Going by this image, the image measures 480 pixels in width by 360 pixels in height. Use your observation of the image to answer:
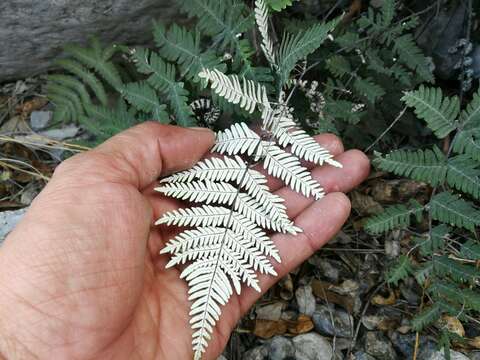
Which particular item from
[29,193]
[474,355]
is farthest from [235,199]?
[29,193]

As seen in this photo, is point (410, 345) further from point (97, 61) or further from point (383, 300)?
point (97, 61)

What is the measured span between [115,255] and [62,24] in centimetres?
207

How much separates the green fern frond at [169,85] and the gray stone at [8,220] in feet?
4.64

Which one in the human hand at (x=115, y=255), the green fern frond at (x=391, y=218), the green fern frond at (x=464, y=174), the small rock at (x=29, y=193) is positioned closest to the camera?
the human hand at (x=115, y=255)

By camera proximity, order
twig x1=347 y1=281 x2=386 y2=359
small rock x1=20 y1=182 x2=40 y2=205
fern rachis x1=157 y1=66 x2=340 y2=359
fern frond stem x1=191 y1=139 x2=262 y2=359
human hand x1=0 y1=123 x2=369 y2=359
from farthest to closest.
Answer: small rock x1=20 y1=182 x2=40 y2=205 → twig x1=347 y1=281 x2=386 y2=359 → fern rachis x1=157 y1=66 x2=340 y2=359 → fern frond stem x1=191 y1=139 x2=262 y2=359 → human hand x1=0 y1=123 x2=369 y2=359

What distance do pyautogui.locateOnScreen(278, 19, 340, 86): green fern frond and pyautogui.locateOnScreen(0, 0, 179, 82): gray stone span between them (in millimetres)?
1302

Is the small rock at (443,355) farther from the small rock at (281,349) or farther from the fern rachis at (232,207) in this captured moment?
the fern rachis at (232,207)

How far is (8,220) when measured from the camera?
3.49 m

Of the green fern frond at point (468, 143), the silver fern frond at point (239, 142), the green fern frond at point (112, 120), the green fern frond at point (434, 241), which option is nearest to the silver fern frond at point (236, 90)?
the silver fern frond at point (239, 142)

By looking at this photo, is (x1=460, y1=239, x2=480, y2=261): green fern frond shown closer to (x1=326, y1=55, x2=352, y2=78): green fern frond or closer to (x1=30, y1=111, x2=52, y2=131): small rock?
(x1=326, y1=55, x2=352, y2=78): green fern frond

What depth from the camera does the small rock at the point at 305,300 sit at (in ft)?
10.8

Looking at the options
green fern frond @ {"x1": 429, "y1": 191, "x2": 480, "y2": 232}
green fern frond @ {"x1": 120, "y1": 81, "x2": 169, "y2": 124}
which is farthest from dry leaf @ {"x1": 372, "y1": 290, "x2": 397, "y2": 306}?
green fern frond @ {"x1": 120, "y1": 81, "x2": 169, "y2": 124}

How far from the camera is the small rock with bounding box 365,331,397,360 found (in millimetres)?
3127

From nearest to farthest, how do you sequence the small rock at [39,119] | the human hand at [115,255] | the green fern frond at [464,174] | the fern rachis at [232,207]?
1. the human hand at [115,255]
2. the fern rachis at [232,207]
3. the green fern frond at [464,174]
4. the small rock at [39,119]
